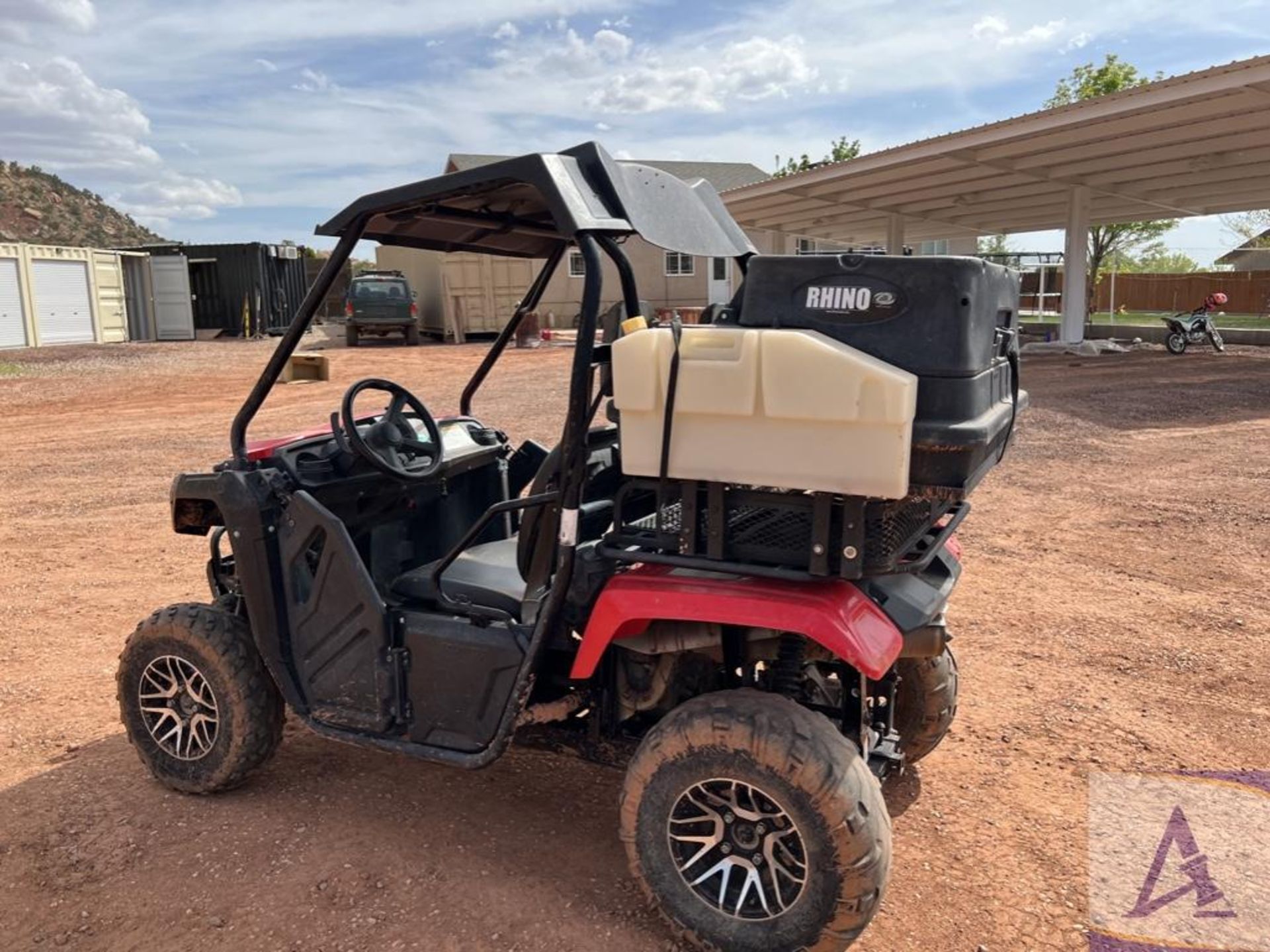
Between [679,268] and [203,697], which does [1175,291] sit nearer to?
[679,268]

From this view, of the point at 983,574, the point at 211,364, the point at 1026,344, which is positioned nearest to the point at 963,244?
the point at 1026,344

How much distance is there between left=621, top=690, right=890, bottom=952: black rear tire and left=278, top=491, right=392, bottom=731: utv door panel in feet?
3.15

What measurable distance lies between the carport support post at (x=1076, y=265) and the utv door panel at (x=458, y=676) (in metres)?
20.0

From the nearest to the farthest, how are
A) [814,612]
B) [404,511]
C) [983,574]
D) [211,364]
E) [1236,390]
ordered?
1. [814,612]
2. [404,511]
3. [983,574]
4. [1236,390]
5. [211,364]

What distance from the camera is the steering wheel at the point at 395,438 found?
332cm

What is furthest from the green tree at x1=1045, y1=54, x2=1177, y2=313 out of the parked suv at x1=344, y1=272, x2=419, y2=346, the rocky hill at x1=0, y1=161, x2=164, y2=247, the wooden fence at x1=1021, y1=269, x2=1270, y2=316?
the rocky hill at x1=0, y1=161, x2=164, y2=247

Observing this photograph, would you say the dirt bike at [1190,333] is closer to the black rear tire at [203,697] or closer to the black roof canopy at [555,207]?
the black roof canopy at [555,207]

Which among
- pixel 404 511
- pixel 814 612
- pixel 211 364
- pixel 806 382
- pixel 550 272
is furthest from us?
pixel 211 364

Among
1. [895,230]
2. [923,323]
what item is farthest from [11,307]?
[923,323]

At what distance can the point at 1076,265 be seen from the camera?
797 inches

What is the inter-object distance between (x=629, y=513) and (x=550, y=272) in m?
1.53

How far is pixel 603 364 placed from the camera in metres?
2.79

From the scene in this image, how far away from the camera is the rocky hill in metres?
59.3

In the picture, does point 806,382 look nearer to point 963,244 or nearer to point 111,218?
point 963,244
